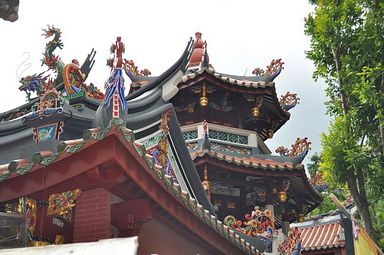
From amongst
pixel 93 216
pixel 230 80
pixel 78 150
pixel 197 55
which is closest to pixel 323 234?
pixel 197 55

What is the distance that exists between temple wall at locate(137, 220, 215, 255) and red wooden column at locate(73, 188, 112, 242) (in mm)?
652

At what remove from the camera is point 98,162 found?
4355 mm

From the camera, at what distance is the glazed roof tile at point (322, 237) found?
18.7 m

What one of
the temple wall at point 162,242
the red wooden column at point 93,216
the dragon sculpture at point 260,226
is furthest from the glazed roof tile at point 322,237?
the red wooden column at point 93,216

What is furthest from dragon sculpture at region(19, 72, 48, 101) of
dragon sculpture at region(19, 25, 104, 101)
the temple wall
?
the temple wall

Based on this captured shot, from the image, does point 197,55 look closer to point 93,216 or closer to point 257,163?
point 257,163

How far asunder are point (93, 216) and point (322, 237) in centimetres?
1664

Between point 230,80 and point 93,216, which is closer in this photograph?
point 93,216

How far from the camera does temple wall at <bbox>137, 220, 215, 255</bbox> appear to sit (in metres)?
5.49

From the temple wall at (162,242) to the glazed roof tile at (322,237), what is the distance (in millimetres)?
12764

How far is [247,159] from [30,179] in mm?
8522

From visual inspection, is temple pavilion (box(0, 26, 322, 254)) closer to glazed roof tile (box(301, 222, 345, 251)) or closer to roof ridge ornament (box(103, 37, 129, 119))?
roof ridge ornament (box(103, 37, 129, 119))

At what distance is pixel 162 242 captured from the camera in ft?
19.6

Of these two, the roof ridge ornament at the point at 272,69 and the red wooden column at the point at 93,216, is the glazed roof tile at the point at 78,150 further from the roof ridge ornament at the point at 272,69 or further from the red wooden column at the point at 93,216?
the roof ridge ornament at the point at 272,69
